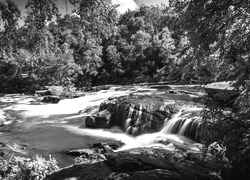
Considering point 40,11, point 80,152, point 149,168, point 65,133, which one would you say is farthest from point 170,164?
point 65,133

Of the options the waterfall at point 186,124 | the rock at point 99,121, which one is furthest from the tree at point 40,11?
the rock at point 99,121

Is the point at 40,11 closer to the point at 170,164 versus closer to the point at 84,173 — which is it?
the point at 84,173

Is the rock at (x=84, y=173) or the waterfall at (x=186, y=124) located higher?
the rock at (x=84, y=173)

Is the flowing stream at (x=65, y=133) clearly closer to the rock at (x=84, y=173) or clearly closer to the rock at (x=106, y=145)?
the rock at (x=106, y=145)

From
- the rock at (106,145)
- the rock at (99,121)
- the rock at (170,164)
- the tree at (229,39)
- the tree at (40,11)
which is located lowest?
the rock at (106,145)

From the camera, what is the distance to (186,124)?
9844mm

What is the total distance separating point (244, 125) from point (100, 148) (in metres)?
6.21

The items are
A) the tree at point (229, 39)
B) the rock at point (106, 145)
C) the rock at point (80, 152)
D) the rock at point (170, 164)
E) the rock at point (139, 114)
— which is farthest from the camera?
the rock at point (139, 114)

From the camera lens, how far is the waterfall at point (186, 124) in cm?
933

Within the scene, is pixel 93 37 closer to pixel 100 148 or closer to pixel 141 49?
pixel 100 148

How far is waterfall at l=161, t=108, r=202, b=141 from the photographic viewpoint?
9328 millimetres

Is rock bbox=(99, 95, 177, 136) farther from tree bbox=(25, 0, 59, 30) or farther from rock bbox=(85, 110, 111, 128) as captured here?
tree bbox=(25, 0, 59, 30)

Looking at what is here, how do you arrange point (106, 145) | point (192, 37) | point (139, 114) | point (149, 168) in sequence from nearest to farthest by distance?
point (192, 37) < point (149, 168) < point (106, 145) < point (139, 114)

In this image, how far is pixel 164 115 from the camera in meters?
11.0
